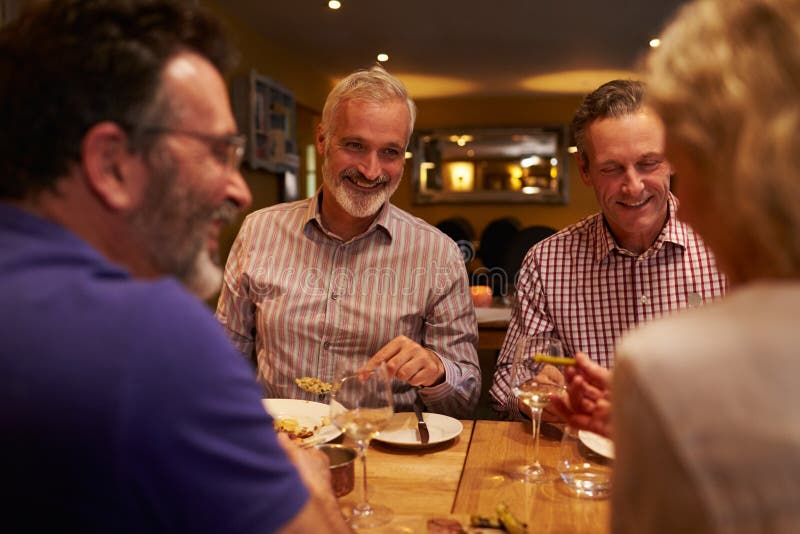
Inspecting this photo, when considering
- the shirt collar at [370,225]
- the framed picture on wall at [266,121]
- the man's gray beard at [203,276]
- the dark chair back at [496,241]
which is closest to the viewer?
the man's gray beard at [203,276]

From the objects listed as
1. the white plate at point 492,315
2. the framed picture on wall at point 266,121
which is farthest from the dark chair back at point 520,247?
the framed picture on wall at point 266,121

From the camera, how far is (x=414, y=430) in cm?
147

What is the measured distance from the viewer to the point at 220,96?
2.92ft

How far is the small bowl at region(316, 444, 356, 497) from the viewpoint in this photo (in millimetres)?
1143

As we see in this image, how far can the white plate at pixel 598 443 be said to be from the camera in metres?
1.32

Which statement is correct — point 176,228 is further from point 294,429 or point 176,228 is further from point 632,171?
point 632,171

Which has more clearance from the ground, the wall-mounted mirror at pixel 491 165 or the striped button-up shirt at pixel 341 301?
the wall-mounted mirror at pixel 491 165

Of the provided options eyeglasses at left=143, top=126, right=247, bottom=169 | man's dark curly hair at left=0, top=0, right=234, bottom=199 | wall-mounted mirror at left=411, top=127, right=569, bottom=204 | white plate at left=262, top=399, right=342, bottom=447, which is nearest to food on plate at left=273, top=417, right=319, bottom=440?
white plate at left=262, top=399, right=342, bottom=447

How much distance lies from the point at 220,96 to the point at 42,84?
215mm

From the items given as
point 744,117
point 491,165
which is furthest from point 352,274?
point 491,165

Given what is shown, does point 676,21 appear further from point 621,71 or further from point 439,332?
point 621,71

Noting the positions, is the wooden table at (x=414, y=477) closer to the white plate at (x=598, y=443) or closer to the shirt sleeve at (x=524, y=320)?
the white plate at (x=598, y=443)

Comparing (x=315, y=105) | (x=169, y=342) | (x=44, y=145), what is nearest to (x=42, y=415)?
(x=169, y=342)

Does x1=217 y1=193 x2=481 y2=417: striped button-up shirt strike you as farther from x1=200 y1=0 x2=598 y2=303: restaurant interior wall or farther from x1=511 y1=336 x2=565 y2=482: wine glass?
x1=200 y1=0 x2=598 y2=303: restaurant interior wall
